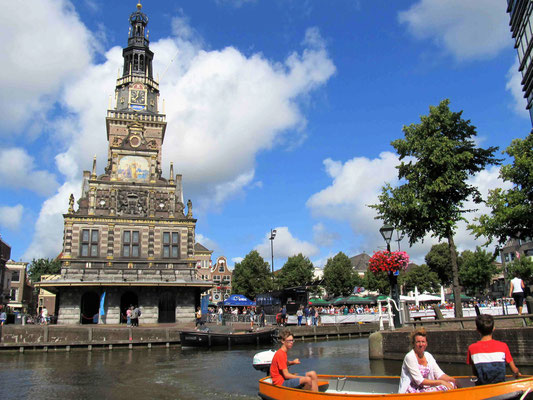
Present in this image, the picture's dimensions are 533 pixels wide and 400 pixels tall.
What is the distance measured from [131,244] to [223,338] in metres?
19.3

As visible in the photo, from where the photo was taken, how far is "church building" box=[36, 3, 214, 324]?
139 ft

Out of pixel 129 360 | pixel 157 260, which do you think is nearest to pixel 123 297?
pixel 157 260

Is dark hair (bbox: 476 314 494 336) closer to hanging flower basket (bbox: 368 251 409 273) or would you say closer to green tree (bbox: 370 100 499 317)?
hanging flower basket (bbox: 368 251 409 273)

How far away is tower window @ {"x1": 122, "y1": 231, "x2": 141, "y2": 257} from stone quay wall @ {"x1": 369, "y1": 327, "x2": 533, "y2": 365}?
3081cm

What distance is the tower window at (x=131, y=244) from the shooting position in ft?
147

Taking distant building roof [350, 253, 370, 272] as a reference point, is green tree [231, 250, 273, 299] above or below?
below

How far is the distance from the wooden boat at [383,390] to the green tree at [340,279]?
6943cm

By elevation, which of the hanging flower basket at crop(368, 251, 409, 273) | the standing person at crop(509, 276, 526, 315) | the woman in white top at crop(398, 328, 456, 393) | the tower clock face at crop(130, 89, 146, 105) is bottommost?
the woman in white top at crop(398, 328, 456, 393)

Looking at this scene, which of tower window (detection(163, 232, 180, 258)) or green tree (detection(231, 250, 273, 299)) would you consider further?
green tree (detection(231, 250, 273, 299))

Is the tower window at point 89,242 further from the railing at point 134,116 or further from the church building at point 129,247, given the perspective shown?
the railing at point 134,116

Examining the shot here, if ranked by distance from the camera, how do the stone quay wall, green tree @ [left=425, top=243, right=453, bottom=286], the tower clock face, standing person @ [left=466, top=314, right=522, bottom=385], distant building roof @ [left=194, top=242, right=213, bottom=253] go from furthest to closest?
1. distant building roof @ [left=194, top=242, right=213, bottom=253]
2. green tree @ [left=425, top=243, right=453, bottom=286]
3. the tower clock face
4. the stone quay wall
5. standing person @ [left=466, top=314, right=522, bottom=385]

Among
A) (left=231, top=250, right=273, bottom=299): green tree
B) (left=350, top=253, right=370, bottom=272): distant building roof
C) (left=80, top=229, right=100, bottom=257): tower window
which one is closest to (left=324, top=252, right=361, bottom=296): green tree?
(left=231, top=250, right=273, bottom=299): green tree

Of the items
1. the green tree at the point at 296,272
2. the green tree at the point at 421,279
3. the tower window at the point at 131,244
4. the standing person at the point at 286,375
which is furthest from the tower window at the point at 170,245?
the green tree at the point at 421,279

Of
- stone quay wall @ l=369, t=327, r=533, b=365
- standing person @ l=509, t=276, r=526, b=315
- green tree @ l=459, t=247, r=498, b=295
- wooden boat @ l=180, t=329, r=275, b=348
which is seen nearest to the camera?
stone quay wall @ l=369, t=327, r=533, b=365
